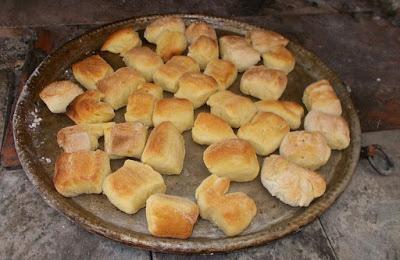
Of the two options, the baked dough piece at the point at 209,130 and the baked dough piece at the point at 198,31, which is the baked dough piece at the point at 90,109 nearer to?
the baked dough piece at the point at 209,130

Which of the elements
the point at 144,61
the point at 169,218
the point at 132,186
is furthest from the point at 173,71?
the point at 169,218

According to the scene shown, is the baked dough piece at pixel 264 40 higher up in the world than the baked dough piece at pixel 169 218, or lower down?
higher up

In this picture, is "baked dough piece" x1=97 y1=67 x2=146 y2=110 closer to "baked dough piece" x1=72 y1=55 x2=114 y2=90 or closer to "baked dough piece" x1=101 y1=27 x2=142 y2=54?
"baked dough piece" x1=72 y1=55 x2=114 y2=90

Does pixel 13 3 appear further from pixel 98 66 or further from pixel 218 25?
pixel 218 25

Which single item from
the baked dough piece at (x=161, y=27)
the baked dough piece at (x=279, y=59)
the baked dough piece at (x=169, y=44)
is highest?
the baked dough piece at (x=161, y=27)

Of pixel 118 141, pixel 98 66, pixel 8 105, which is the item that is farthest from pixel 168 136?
pixel 8 105

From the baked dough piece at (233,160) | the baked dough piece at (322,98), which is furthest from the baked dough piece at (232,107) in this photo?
the baked dough piece at (322,98)
